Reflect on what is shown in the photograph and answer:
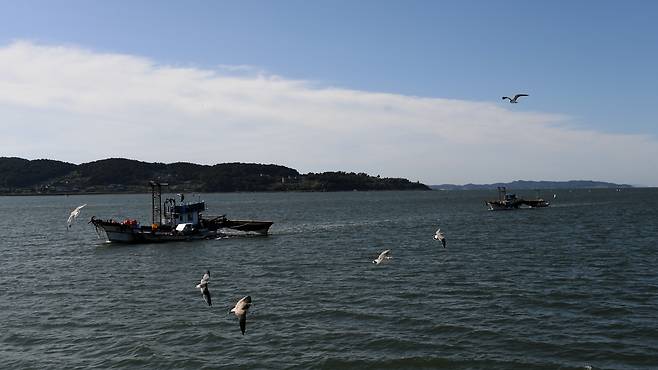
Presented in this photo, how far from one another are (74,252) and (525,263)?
38.8 metres

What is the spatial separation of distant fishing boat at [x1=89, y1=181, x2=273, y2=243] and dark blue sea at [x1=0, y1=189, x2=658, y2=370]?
348 inches

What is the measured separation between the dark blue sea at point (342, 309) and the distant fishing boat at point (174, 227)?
8.84m

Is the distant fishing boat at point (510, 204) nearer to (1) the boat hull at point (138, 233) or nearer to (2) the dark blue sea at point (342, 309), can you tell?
(2) the dark blue sea at point (342, 309)

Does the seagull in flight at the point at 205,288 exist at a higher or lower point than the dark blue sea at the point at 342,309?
higher

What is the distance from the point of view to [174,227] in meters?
64.0

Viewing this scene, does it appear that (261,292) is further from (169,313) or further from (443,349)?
(443,349)

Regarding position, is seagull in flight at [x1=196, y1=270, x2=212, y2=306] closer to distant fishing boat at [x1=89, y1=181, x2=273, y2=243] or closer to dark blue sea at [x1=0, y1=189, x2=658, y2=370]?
dark blue sea at [x1=0, y1=189, x2=658, y2=370]

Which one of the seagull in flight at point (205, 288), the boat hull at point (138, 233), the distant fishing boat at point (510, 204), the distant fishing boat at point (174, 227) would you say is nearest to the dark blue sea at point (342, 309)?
the seagull in flight at point (205, 288)

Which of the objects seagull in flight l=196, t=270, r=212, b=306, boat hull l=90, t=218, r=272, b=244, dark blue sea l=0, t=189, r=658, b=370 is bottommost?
dark blue sea l=0, t=189, r=658, b=370

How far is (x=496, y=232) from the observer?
67.2 meters

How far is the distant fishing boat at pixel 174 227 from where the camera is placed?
61.2m

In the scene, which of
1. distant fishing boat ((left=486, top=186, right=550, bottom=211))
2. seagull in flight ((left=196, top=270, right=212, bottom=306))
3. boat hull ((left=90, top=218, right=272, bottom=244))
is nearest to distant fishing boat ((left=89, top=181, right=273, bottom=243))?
boat hull ((left=90, top=218, right=272, bottom=244))

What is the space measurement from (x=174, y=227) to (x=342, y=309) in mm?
40094

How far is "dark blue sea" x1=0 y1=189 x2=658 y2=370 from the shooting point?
69.2 feet
